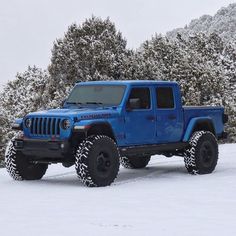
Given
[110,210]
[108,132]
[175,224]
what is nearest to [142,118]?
[108,132]

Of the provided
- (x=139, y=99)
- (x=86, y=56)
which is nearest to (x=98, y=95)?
(x=139, y=99)

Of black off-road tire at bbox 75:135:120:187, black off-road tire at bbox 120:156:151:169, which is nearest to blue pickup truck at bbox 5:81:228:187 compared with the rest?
black off-road tire at bbox 75:135:120:187

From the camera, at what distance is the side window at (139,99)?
35.6 feet

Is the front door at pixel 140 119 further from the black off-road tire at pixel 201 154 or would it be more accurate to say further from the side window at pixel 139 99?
the black off-road tire at pixel 201 154

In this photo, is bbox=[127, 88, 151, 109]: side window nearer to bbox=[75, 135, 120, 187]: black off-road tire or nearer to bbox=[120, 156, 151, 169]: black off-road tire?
bbox=[75, 135, 120, 187]: black off-road tire

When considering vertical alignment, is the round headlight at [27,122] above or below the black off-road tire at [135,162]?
above

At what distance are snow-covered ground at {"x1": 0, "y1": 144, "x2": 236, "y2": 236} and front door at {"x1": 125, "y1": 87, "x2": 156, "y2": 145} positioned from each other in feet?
2.48

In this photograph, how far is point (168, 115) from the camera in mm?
11680

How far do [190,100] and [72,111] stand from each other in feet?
109

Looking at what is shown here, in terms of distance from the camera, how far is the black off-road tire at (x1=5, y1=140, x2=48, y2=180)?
1104cm

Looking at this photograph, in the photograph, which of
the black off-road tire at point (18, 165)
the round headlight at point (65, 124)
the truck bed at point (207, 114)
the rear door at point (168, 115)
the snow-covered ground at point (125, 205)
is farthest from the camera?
the truck bed at point (207, 114)

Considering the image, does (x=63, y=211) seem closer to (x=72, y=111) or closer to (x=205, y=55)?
(x=72, y=111)

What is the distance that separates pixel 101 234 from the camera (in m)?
6.33

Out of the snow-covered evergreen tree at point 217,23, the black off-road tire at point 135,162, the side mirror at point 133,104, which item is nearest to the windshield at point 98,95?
the side mirror at point 133,104
